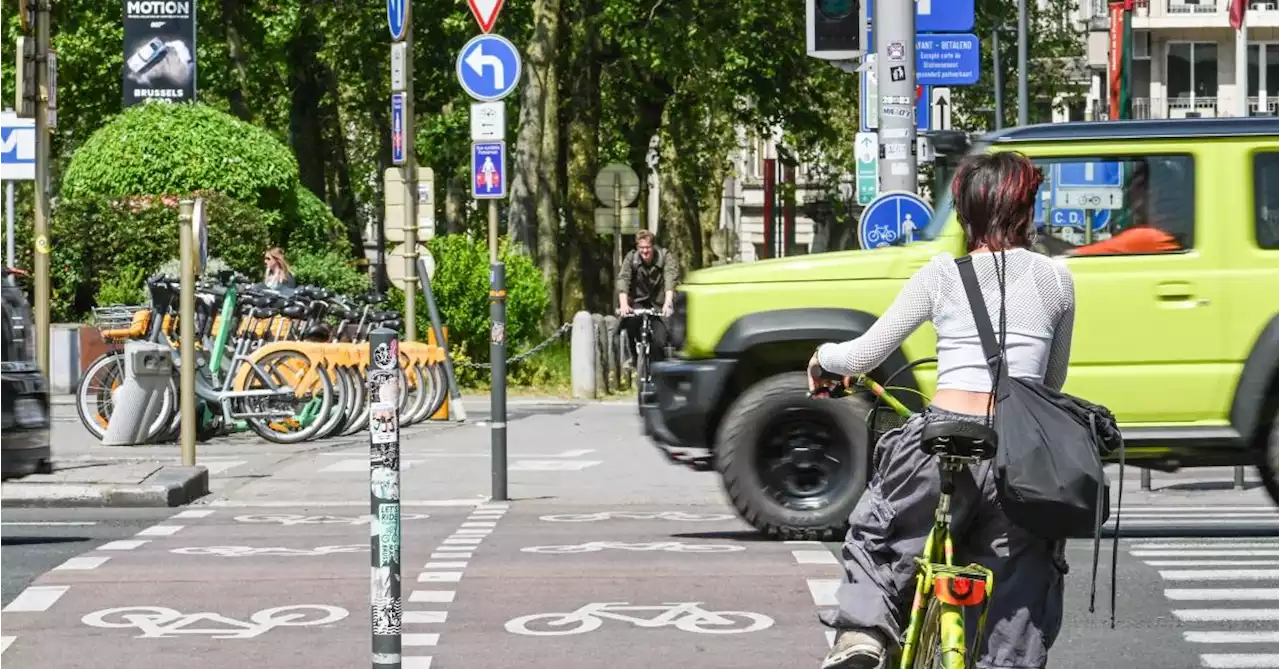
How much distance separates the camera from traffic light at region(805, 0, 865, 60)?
16695 mm

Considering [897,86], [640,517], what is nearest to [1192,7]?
[897,86]

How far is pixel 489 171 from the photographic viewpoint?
16.9m

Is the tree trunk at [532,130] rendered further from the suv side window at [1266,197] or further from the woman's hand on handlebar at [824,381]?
the woman's hand on handlebar at [824,381]

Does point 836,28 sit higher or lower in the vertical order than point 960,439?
higher

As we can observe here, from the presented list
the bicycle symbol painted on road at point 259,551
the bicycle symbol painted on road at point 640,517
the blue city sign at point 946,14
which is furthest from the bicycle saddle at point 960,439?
the blue city sign at point 946,14

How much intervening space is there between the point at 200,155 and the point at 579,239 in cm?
718

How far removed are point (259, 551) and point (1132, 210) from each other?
4605 millimetres

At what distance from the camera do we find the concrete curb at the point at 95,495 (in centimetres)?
1489

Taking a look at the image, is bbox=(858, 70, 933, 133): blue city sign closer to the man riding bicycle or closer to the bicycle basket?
the man riding bicycle

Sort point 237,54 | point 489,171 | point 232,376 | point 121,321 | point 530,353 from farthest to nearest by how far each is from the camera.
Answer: point 237,54, point 530,353, point 121,321, point 232,376, point 489,171

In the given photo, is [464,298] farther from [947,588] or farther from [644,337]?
[947,588]

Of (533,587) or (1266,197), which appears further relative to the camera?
(1266,197)

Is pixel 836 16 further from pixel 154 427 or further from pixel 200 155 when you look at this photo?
pixel 200 155

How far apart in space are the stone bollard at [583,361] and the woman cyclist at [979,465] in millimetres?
22169
